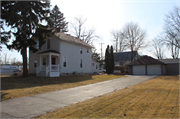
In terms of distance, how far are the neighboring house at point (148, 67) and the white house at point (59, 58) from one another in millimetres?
13021

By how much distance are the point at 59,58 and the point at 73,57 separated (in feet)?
10.2

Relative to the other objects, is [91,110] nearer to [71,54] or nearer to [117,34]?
[71,54]

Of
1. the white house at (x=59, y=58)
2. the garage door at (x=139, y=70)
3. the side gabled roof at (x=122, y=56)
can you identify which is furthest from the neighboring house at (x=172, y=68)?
the white house at (x=59, y=58)

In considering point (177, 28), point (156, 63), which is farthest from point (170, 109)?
point (177, 28)

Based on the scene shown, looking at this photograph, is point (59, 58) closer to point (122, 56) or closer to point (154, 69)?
point (154, 69)

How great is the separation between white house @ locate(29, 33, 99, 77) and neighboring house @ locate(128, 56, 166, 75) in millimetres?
13021

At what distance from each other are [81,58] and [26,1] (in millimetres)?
12426

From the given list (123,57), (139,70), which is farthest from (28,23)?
(123,57)

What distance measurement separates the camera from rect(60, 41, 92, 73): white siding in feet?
68.9

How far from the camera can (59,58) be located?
2033 cm

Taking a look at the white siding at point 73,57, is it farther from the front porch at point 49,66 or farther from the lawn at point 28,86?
the lawn at point 28,86

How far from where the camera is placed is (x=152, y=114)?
4.62m

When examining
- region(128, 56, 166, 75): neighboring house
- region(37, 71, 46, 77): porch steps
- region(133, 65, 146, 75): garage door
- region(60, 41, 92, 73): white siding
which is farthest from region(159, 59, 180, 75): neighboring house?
region(37, 71, 46, 77): porch steps

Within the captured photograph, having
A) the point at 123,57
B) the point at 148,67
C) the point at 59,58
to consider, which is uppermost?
the point at 123,57
